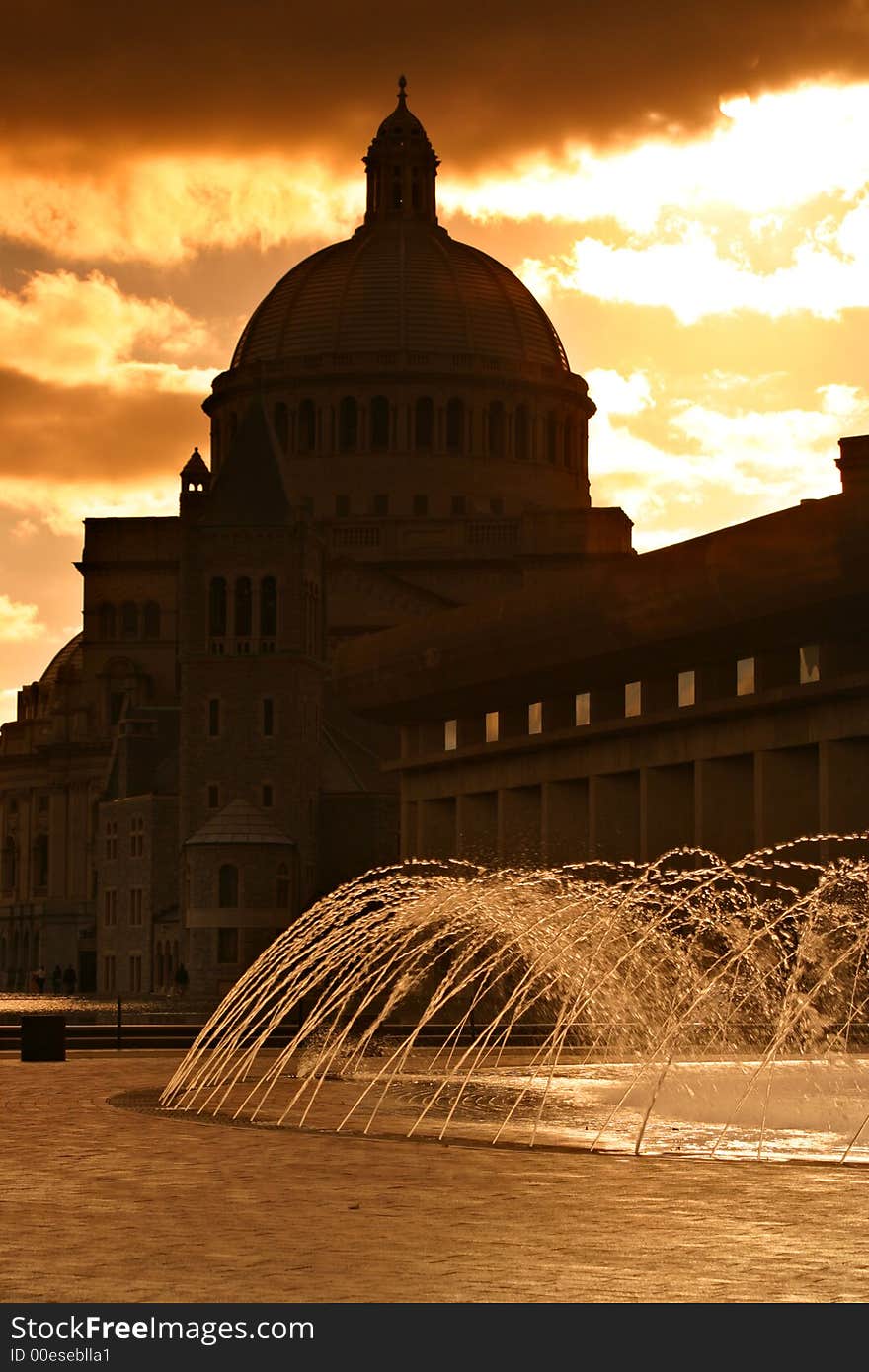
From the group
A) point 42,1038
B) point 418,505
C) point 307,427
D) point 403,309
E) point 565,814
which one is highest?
point 403,309

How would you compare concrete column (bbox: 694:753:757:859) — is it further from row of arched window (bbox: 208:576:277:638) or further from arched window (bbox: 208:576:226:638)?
arched window (bbox: 208:576:226:638)

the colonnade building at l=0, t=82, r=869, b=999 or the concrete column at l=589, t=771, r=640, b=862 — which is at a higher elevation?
the colonnade building at l=0, t=82, r=869, b=999

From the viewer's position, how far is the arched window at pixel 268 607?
108 meters

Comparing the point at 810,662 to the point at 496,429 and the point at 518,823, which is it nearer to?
the point at 518,823

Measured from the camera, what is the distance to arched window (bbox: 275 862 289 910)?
104m

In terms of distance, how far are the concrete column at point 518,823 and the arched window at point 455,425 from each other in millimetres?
66988

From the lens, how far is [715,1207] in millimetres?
15914

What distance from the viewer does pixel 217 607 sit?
10819 centimetres

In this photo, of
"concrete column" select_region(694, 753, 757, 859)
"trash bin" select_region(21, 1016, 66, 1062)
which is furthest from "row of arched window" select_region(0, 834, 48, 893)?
"trash bin" select_region(21, 1016, 66, 1062)

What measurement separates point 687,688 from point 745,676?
2.97 meters

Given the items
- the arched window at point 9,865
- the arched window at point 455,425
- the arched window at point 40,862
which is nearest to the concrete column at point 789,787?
the arched window at point 455,425

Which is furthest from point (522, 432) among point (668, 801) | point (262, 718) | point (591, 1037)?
point (591, 1037)

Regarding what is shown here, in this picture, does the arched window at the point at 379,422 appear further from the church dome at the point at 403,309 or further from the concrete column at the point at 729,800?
the concrete column at the point at 729,800

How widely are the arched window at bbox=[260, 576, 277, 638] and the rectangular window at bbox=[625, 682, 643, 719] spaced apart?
4567 centimetres
